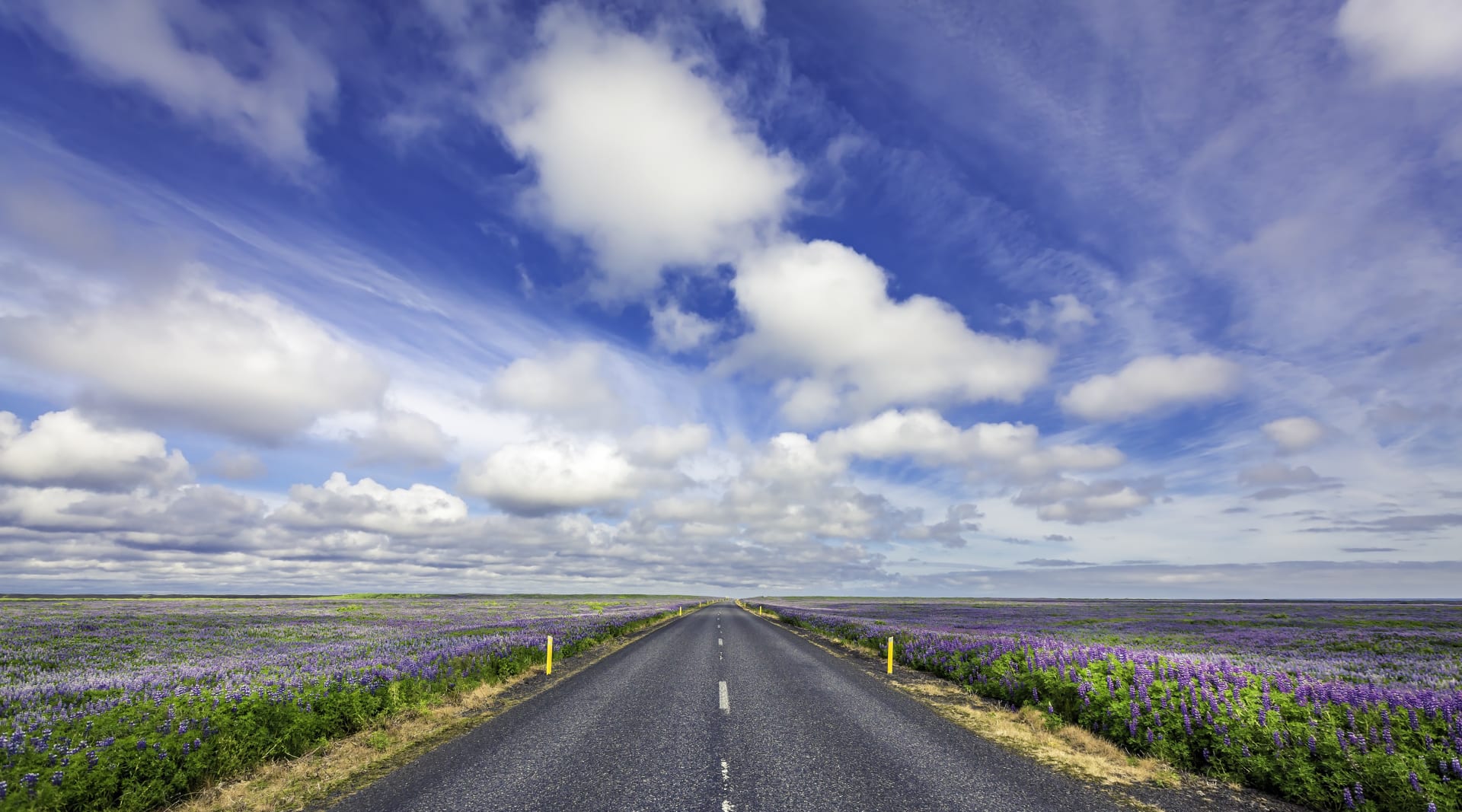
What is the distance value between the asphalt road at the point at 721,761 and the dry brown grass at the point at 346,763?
53cm

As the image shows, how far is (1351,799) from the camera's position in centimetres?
720

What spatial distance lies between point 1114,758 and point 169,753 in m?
13.6

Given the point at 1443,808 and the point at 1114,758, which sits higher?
the point at 1443,808

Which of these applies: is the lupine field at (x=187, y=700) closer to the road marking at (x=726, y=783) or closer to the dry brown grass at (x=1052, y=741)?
the road marking at (x=726, y=783)

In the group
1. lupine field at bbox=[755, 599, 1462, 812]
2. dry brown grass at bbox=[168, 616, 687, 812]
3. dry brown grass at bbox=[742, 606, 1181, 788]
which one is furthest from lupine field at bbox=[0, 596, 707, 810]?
lupine field at bbox=[755, 599, 1462, 812]

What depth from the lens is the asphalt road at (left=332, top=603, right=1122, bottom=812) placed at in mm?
7211

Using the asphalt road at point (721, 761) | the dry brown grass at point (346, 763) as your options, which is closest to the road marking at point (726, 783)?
the asphalt road at point (721, 761)

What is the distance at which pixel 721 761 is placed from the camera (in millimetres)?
8789

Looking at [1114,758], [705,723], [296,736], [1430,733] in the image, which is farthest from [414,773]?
[1430,733]

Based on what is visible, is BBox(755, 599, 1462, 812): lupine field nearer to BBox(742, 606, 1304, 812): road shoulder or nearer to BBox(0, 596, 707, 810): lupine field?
BBox(742, 606, 1304, 812): road shoulder

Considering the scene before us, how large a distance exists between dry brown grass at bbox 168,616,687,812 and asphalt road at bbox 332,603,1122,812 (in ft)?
1.73

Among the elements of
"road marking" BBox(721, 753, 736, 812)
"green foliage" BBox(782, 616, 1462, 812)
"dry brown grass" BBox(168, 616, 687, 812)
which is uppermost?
"green foliage" BBox(782, 616, 1462, 812)

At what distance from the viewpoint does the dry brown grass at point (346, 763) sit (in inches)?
296

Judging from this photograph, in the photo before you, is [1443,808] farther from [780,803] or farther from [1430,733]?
[780,803]
